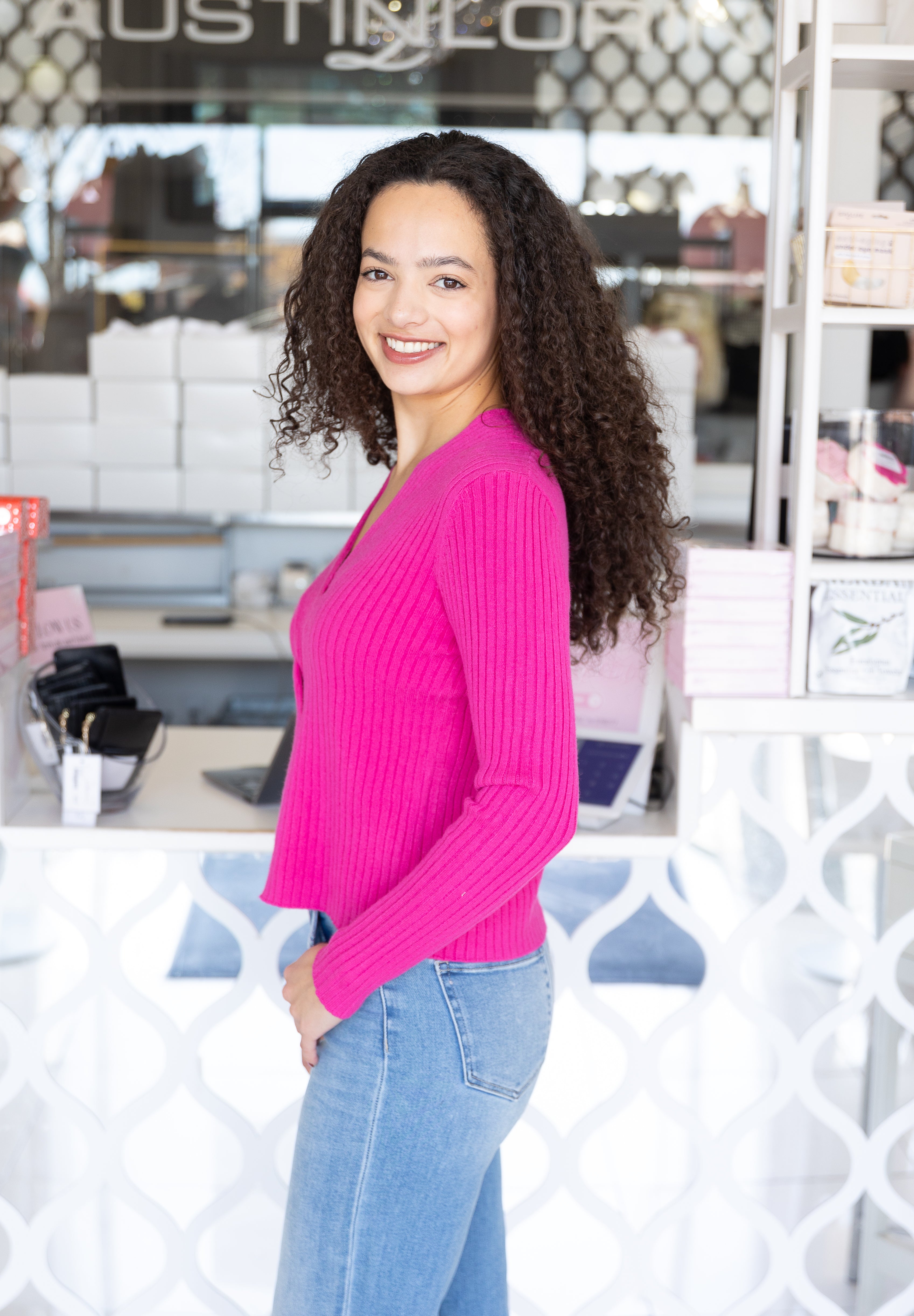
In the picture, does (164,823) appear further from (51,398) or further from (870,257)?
(51,398)

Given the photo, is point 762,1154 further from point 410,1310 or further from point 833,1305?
point 410,1310

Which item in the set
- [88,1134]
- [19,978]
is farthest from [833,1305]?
[19,978]

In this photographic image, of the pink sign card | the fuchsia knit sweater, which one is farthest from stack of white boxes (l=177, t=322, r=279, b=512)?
the fuchsia knit sweater

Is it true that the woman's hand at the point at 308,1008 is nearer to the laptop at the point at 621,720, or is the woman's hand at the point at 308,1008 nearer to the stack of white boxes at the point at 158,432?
the laptop at the point at 621,720

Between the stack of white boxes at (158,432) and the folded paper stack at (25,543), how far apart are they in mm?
2396

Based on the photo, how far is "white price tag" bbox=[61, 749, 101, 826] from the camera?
1.62 m

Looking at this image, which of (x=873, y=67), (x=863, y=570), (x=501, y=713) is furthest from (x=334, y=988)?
(x=873, y=67)

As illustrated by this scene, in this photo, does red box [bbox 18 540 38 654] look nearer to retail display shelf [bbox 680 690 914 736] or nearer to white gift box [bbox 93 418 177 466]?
retail display shelf [bbox 680 690 914 736]

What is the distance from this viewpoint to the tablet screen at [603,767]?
1691 millimetres

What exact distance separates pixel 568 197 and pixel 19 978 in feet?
12.1

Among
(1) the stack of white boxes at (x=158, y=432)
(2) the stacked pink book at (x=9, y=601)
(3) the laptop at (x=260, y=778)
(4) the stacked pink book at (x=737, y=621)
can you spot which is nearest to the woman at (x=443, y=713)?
(4) the stacked pink book at (x=737, y=621)

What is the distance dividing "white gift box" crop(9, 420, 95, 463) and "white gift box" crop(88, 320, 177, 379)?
0.63 feet

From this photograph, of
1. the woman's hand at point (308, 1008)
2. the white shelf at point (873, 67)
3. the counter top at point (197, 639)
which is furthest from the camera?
the counter top at point (197, 639)

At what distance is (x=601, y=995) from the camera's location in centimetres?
322
